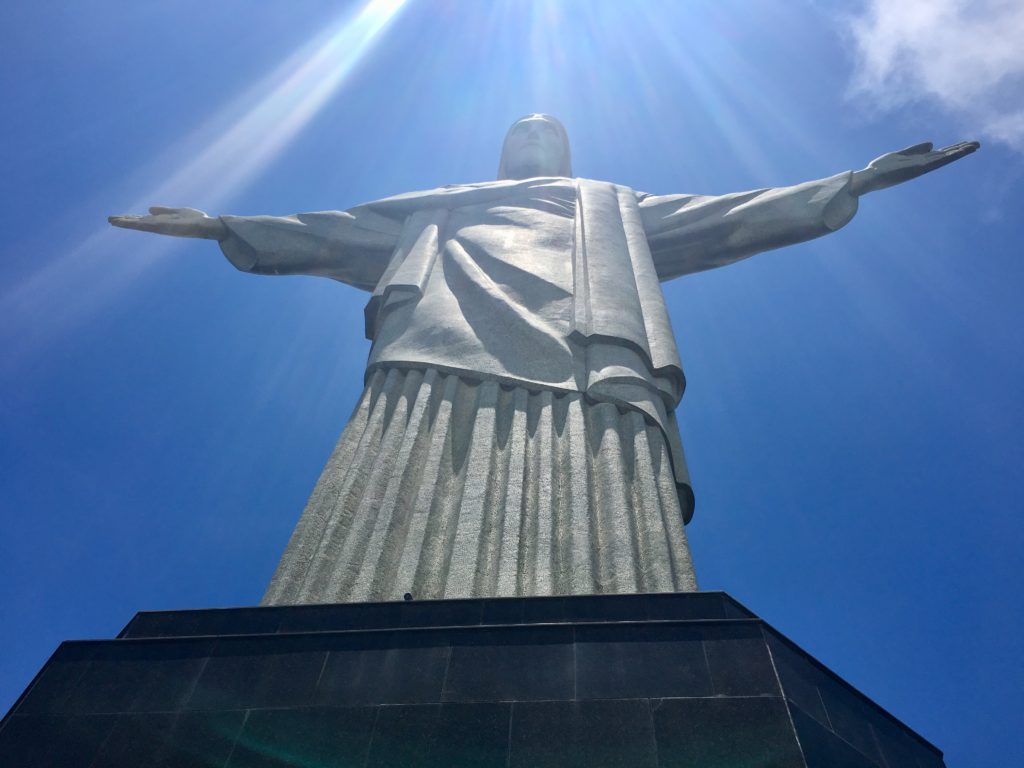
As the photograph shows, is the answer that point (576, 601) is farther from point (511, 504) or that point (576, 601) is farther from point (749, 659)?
point (511, 504)

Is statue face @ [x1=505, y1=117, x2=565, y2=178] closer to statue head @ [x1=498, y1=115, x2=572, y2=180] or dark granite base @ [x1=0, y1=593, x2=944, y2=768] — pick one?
statue head @ [x1=498, y1=115, x2=572, y2=180]

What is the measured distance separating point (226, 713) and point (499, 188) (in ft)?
22.6

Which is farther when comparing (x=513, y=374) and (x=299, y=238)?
(x=299, y=238)

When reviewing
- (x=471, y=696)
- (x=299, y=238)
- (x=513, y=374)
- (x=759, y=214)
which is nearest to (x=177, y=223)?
(x=299, y=238)

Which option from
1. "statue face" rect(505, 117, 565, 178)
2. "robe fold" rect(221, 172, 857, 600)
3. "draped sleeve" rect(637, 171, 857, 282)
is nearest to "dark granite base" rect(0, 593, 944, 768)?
"robe fold" rect(221, 172, 857, 600)

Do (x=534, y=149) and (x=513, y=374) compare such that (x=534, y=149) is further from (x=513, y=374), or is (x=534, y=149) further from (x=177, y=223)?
(x=513, y=374)

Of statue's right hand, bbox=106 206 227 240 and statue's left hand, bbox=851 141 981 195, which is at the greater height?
statue's left hand, bbox=851 141 981 195

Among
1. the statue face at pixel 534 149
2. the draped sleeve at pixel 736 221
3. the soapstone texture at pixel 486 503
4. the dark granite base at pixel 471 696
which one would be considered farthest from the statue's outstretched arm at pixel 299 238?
the dark granite base at pixel 471 696

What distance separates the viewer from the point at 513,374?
6.29 m

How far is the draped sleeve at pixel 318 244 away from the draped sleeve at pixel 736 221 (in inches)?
105

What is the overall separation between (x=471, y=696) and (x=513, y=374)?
126 inches

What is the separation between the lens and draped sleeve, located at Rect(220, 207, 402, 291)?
887 cm

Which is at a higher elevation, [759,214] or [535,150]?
[535,150]

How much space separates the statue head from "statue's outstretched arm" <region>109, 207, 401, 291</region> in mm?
2515
